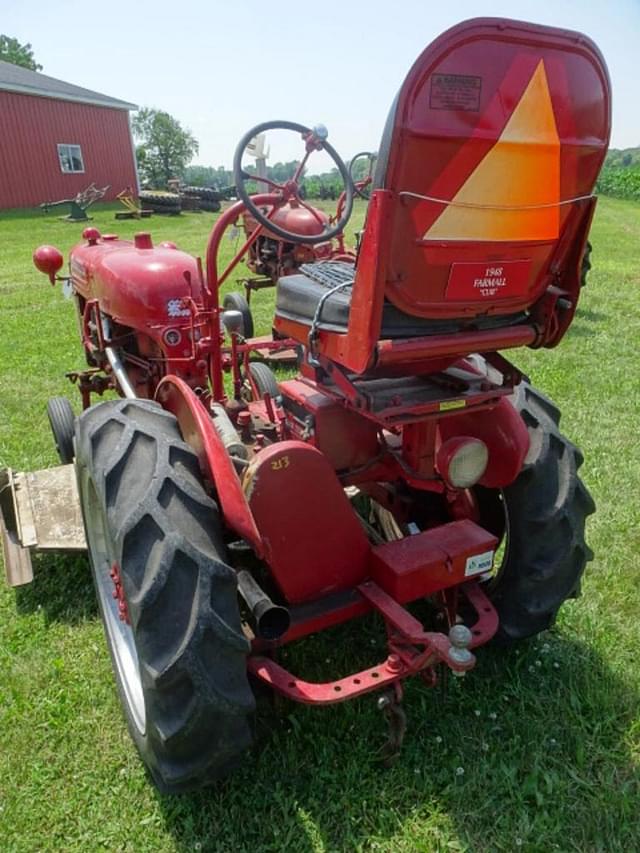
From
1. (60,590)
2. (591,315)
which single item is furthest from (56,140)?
(60,590)

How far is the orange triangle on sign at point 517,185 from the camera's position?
4.66 feet

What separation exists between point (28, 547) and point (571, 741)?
2.26 metres

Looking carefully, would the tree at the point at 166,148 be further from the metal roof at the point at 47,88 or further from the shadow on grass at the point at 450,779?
the shadow on grass at the point at 450,779

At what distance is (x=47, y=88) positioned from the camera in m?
21.9

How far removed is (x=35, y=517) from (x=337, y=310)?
77.2 inches

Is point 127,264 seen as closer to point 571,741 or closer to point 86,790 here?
point 86,790

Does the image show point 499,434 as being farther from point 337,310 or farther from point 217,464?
point 217,464

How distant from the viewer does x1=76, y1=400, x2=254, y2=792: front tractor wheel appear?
5.57ft

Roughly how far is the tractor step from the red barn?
67.4 ft

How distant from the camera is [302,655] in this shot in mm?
2543

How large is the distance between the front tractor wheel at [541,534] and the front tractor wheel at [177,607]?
1.03 m

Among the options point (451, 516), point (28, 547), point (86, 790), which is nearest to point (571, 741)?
point (451, 516)

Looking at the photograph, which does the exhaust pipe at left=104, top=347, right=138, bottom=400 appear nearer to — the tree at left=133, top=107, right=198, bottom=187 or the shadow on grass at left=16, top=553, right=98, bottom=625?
the shadow on grass at left=16, top=553, right=98, bottom=625

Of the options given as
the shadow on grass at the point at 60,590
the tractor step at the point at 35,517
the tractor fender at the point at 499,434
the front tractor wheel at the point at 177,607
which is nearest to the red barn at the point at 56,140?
the tractor step at the point at 35,517
